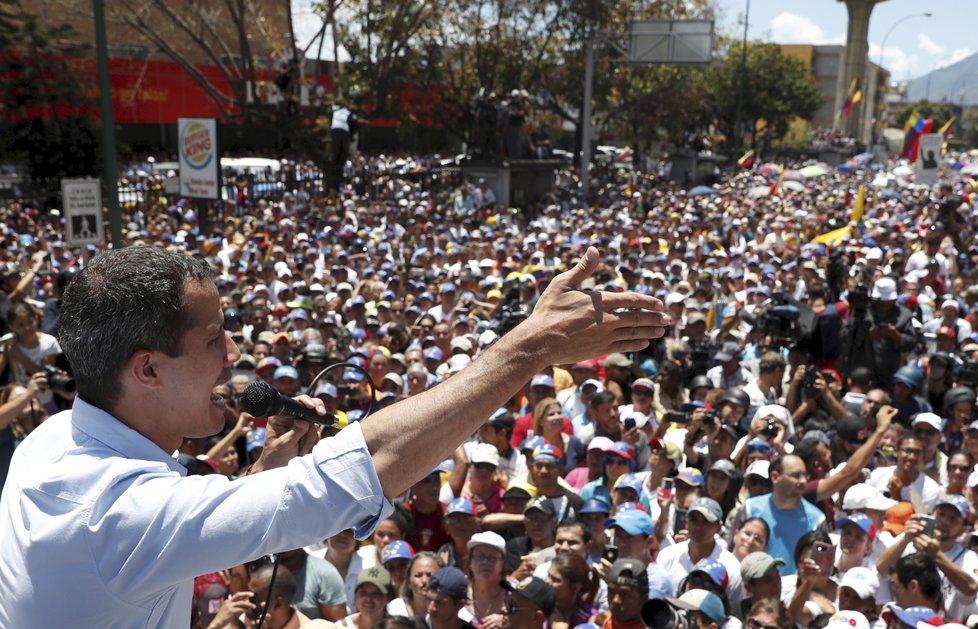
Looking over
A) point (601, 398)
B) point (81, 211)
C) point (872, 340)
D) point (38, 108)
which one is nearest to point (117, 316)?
point (601, 398)

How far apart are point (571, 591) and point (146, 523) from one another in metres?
3.69

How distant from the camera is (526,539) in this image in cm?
552

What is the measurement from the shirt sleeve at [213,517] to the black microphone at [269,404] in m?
0.50

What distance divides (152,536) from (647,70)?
131 feet

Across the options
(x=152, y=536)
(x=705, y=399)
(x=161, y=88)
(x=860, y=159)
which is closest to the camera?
(x=152, y=536)

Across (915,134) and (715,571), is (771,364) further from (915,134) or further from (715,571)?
(915,134)

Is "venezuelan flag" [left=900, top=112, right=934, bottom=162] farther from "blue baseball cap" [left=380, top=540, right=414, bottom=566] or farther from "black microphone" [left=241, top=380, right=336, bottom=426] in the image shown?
"black microphone" [left=241, top=380, right=336, bottom=426]

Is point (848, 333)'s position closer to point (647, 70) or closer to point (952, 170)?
point (647, 70)

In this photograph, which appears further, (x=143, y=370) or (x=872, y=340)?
(x=872, y=340)

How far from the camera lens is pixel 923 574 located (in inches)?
180

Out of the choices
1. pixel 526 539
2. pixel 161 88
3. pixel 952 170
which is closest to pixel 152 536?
pixel 526 539

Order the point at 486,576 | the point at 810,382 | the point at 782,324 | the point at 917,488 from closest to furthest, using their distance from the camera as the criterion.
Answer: the point at 486,576 < the point at 917,488 < the point at 810,382 < the point at 782,324

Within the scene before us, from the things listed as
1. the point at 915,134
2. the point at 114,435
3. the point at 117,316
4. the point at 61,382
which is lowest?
the point at 61,382

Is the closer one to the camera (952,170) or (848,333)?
(848,333)
